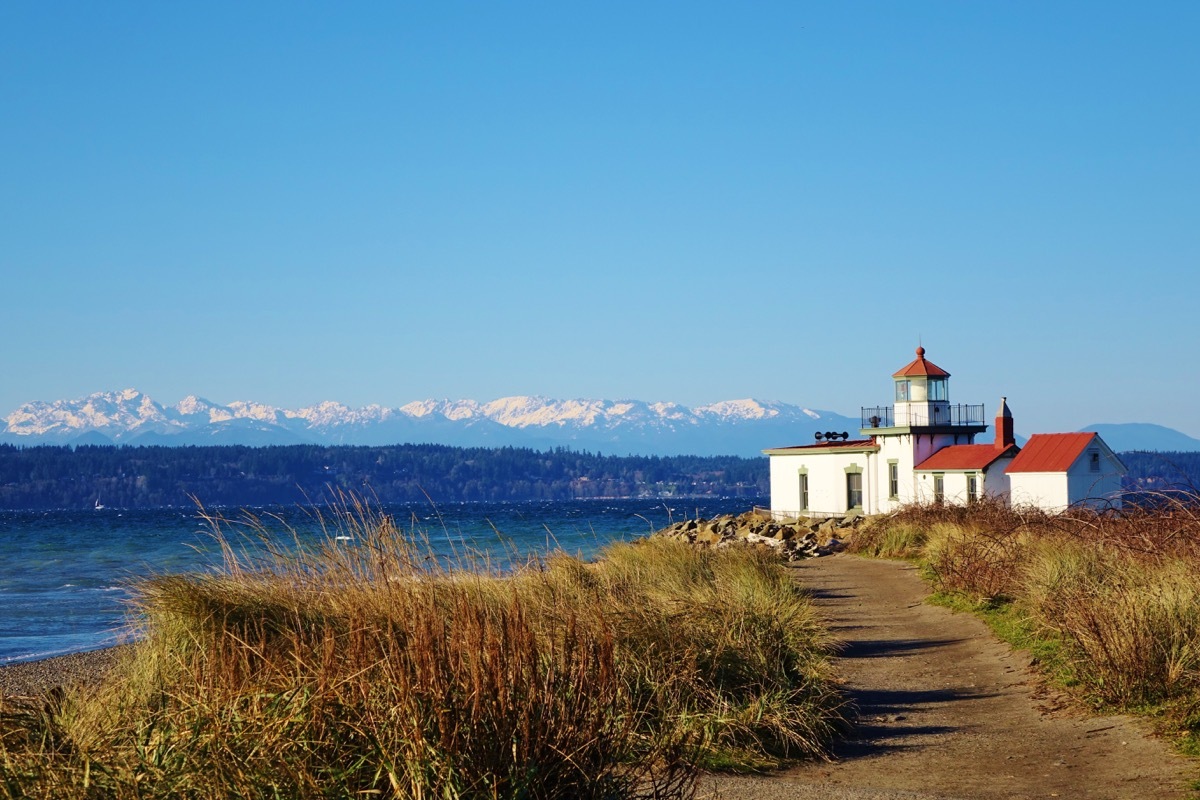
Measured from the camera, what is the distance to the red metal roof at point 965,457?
124 ft

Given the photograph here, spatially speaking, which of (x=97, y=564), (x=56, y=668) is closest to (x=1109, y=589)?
(x=56, y=668)

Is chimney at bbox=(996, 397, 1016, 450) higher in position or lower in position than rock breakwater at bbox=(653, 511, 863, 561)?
higher

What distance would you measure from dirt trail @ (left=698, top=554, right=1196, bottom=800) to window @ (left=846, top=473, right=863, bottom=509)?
30.0 meters

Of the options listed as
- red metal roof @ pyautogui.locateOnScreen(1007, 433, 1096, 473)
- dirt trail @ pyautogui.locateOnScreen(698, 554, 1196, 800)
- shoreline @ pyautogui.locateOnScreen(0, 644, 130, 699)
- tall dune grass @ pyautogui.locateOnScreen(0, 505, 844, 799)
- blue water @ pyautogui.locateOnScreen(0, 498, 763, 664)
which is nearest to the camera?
tall dune grass @ pyautogui.locateOnScreen(0, 505, 844, 799)

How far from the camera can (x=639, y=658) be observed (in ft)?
27.9

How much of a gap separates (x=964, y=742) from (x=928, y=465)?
106ft

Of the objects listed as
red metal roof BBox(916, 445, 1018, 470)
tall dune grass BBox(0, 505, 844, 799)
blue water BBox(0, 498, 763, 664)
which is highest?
red metal roof BBox(916, 445, 1018, 470)

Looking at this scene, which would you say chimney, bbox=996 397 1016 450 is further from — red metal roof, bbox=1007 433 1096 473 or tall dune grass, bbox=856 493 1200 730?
tall dune grass, bbox=856 493 1200 730

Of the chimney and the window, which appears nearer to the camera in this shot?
the chimney

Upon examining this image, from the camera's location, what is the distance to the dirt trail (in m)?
6.74

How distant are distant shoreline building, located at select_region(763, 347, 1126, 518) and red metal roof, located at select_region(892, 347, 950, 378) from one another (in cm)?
3

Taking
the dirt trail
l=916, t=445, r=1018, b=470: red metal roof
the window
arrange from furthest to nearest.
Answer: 1. the window
2. l=916, t=445, r=1018, b=470: red metal roof
3. the dirt trail

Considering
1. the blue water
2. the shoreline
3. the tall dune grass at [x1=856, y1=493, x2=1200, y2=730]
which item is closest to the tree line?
the blue water

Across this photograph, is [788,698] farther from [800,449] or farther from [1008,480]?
[800,449]
